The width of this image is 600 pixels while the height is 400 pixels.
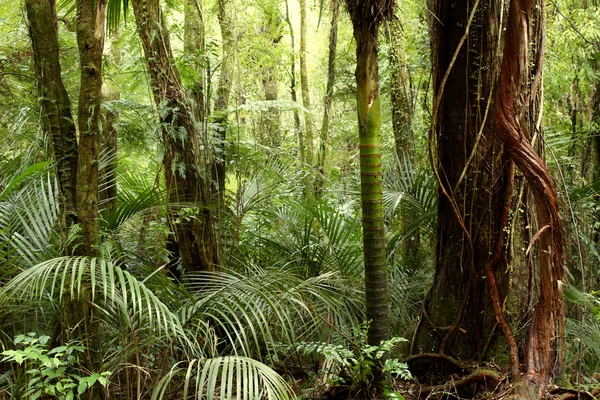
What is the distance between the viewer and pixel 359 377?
9.90 feet

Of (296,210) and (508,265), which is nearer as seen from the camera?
(508,265)

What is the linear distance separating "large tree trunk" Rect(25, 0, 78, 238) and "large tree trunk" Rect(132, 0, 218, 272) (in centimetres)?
114

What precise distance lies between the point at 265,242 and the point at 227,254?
416 millimetres

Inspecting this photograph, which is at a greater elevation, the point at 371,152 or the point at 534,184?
the point at 371,152

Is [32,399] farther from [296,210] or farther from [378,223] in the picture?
[296,210]

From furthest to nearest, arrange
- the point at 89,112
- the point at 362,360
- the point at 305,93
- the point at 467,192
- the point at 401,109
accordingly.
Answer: the point at 305,93, the point at 401,109, the point at 467,192, the point at 362,360, the point at 89,112

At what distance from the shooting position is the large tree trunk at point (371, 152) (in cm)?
286

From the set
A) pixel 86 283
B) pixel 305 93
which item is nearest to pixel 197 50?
pixel 86 283

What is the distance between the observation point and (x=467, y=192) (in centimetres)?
327

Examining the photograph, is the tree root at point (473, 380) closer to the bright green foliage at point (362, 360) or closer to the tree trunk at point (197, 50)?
the bright green foliage at point (362, 360)

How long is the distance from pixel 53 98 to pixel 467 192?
2600mm

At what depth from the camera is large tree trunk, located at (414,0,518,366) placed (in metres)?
3.17

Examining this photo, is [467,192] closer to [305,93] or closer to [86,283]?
[86,283]

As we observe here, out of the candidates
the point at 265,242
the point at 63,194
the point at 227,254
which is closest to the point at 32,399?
the point at 63,194
